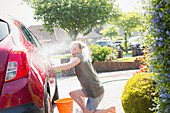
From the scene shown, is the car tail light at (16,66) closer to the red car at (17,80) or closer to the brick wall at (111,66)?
the red car at (17,80)

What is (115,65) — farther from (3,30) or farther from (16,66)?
(16,66)

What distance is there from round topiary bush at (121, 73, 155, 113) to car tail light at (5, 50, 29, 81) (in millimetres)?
1940

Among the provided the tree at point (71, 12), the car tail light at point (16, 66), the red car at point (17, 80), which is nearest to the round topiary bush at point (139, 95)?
the red car at point (17, 80)

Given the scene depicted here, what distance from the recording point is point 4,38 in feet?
8.23

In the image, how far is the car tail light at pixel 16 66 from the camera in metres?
2.31

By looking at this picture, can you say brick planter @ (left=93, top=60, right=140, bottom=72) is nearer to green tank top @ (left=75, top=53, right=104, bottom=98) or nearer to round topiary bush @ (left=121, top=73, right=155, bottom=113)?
round topiary bush @ (left=121, top=73, right=155, bottom=113)

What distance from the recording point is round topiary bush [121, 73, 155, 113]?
339 centimetres

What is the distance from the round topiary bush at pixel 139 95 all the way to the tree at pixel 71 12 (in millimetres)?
17231

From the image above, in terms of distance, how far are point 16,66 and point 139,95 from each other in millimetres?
2062

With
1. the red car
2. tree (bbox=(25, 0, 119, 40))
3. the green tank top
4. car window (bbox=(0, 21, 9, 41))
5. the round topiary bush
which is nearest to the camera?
the red car

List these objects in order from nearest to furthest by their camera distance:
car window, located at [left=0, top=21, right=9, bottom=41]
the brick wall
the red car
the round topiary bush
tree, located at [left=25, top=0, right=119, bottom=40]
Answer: the red car
car window, located at [left=0, top=21, right=9, bottom=41]
the round topiary bush
the brick wall
tree, located at [left=25, top=0, right=119, bottom=40]

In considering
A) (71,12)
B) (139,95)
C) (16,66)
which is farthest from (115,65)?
(16,66)

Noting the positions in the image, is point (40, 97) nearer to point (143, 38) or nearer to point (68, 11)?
point (143, 38)

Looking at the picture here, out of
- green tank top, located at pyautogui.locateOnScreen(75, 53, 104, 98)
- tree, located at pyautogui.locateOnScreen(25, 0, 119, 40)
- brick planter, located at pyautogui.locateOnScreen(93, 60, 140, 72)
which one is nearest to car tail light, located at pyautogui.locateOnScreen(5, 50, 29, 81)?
green tank top, located at pyautogui.locateOnScreen(75, 53, 104, 98)
